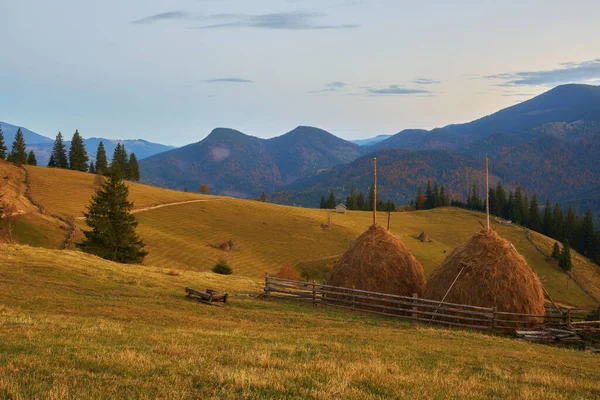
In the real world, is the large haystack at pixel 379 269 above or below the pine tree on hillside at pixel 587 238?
above

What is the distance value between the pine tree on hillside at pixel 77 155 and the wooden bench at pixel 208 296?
104146 millimetres

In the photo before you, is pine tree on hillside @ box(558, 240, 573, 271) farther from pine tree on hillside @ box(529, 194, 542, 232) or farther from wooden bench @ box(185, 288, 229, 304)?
wooden bench @ box(185, 288, 229, 304)

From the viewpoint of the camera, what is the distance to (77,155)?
11238 cm

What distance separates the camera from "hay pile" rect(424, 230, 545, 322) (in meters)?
21.3

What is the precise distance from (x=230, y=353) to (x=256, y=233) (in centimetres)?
6806

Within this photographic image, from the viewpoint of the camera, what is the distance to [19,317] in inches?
510

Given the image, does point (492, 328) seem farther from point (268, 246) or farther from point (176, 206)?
point (176, 206)

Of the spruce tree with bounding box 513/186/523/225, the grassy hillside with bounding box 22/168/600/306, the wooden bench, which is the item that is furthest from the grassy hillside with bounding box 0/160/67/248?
the spruce tree with bounding box 513/186/523/225

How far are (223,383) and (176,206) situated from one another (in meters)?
79.9

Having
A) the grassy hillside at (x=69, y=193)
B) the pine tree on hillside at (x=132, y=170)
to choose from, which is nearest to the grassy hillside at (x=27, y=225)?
the grassy hillside at (x=69, y=193)

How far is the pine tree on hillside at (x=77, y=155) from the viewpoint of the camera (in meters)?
112

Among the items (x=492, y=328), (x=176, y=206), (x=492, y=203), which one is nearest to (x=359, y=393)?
(x=492, y=328)

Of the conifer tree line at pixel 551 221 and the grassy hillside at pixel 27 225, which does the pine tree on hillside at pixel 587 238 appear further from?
the grassy hillside at pixel 27 225

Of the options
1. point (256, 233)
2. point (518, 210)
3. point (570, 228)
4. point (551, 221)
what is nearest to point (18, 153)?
point (256, 233)
